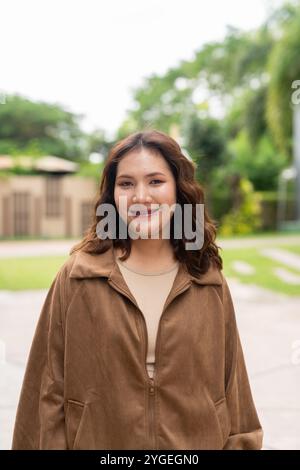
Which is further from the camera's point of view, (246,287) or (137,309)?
(246,287)

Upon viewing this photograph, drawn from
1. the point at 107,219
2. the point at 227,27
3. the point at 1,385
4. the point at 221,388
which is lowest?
the point at 1,385

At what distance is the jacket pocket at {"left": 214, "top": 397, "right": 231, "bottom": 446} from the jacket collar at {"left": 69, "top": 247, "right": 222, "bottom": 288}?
0.26 meters

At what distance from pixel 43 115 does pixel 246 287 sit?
1832 centimetres

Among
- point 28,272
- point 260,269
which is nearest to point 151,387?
point 28,272

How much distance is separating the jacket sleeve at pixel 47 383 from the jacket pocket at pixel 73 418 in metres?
0.02

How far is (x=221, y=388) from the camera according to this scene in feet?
4.14

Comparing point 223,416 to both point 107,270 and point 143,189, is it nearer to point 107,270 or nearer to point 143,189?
point 107,270

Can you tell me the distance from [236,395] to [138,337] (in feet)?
0.99

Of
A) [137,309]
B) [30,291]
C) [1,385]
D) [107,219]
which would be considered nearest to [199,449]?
[137,309]

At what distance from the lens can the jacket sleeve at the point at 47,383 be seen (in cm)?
123

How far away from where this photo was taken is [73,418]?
1213 mm

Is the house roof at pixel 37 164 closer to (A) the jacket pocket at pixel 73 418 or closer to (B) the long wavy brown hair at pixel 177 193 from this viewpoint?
(B) the long wavy brown hair at pixel 177 193

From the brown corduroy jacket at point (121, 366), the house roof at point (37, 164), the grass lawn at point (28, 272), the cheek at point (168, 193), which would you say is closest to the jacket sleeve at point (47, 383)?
the brown corduroy jacket at point (121, 366)
